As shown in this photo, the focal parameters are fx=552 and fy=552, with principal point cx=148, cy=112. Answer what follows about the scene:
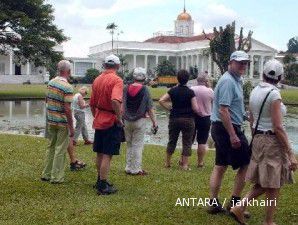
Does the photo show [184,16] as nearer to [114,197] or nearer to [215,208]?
[114,197]

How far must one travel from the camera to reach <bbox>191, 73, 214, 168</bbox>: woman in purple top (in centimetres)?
924

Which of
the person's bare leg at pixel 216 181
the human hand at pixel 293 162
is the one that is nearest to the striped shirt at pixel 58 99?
the person's bare leg at pixel 216 181

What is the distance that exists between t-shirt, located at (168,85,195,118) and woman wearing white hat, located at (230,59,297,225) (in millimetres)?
3074

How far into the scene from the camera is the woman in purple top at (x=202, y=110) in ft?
30.3

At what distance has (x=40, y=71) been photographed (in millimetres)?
78688

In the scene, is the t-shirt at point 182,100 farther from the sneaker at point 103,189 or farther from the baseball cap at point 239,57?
the baseball cap at point 239,57

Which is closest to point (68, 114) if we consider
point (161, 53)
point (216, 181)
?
point (216, 181)

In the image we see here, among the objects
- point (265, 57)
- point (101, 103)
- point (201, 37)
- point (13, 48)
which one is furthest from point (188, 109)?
point (201, 37)

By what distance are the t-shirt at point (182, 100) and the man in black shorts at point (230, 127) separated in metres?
2.48

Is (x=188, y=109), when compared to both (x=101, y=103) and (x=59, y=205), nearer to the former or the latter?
(x=101, y=103)

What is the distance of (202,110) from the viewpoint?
30.2 ft

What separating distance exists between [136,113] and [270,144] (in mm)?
3118

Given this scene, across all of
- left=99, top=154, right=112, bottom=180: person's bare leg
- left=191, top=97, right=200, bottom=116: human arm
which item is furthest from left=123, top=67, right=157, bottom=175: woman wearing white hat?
left=99, top=154, right=112, bottom=180: person's bare leg

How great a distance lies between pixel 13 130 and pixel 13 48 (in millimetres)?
23376
